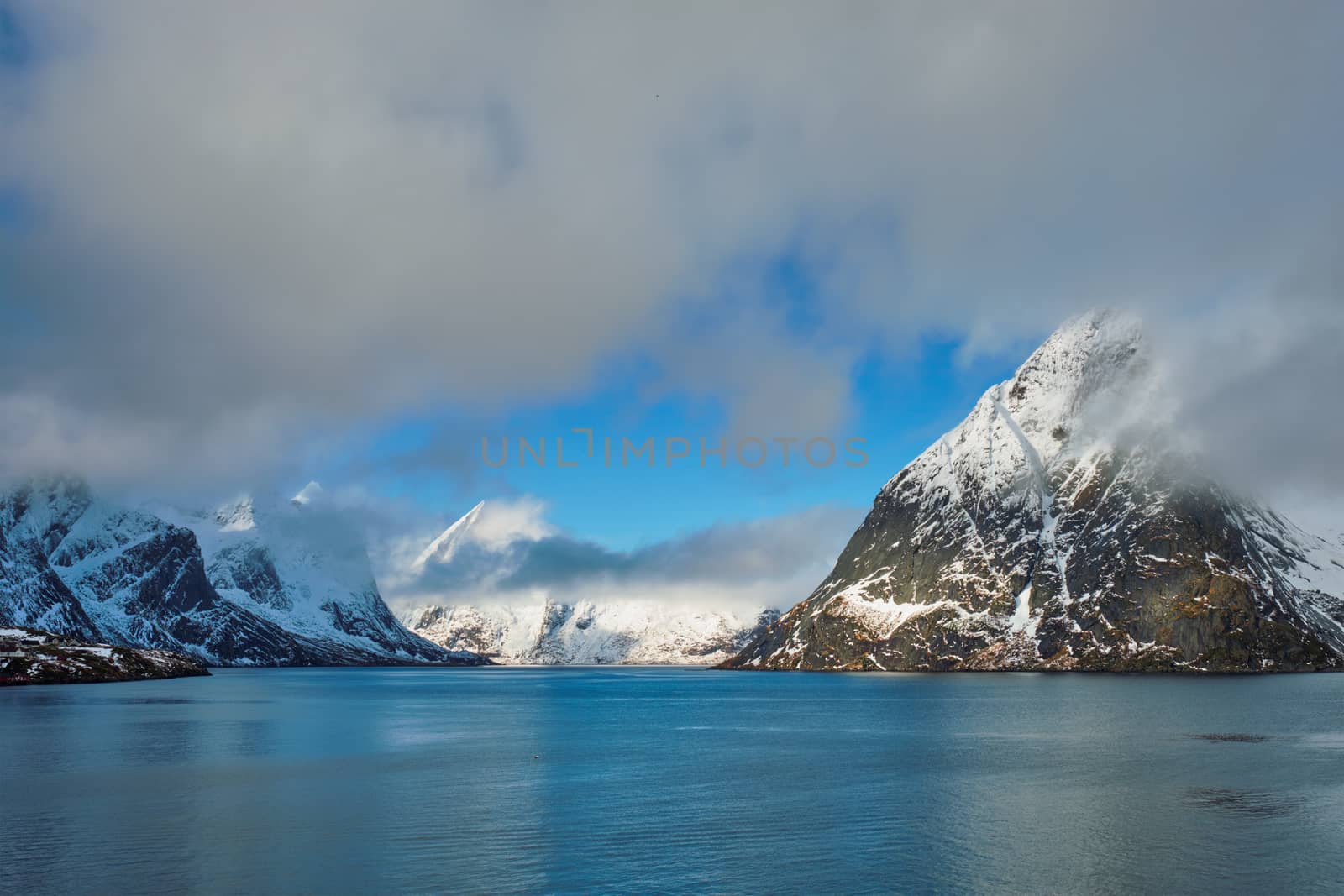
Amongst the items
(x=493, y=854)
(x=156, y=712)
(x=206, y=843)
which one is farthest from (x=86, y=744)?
(x=493, y=854)

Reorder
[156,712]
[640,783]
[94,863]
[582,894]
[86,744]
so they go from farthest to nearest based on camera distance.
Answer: [156,712]
[86,744]
[640,783]
[94,863]
[582,894]

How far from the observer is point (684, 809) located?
72625 mm

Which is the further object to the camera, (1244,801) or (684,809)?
(1244,801)

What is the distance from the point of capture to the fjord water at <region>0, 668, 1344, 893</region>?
5359 cm

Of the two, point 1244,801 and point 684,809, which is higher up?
point 1244,801

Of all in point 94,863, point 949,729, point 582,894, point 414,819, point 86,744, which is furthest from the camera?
point 949,729

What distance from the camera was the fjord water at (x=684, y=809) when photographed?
53.6m

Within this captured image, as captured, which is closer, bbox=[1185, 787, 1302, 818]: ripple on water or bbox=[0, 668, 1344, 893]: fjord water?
bbox=[0, 668, 1344, 893]: fjord water

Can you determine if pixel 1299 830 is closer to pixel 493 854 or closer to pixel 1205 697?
pixel 493 854

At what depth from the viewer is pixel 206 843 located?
60844mm

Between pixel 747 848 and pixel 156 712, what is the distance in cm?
14045

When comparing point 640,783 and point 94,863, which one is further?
point 640,783

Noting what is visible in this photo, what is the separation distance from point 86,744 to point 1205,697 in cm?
17875

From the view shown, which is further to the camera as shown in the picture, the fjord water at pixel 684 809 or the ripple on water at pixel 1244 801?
the ripple on water at pixel 1244 801
